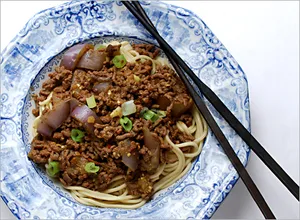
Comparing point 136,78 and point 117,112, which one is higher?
point 136,78

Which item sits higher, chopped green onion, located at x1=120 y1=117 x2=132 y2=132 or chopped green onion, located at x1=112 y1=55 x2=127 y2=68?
chopped green onion, located at x1=112 y1=55 x2=127 y2=68

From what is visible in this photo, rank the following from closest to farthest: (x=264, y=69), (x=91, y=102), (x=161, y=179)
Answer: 1. (x=91, y=102)
2. (x=161, y=179)
3. (x=264, y=69)

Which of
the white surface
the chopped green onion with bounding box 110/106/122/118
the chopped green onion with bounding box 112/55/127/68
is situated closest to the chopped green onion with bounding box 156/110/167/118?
the chopped green onion with bounding box 110/106/122/118

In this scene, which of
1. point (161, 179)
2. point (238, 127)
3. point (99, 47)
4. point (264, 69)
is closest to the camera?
point (238, 127)

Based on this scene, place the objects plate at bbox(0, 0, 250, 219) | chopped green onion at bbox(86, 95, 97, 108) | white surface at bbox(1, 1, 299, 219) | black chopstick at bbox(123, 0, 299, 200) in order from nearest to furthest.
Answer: black chopstick at bbox(123, 0, 299, 200) → plate at bbox(0, 0, 250, 219) → chopped green onion at bbox(86, 95, 97, 108) → white surface at bbox(1, 1, 299, 219)

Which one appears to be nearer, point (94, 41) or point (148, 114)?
point (148, 114)

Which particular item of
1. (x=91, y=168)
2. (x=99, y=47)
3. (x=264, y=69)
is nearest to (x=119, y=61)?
(x=99, y=47)

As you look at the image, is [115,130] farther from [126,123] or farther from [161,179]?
[161,179]

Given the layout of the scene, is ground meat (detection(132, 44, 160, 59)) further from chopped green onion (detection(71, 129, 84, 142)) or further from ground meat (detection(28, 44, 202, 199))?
chopped green onion (detection(71, 129, 84, 142))
